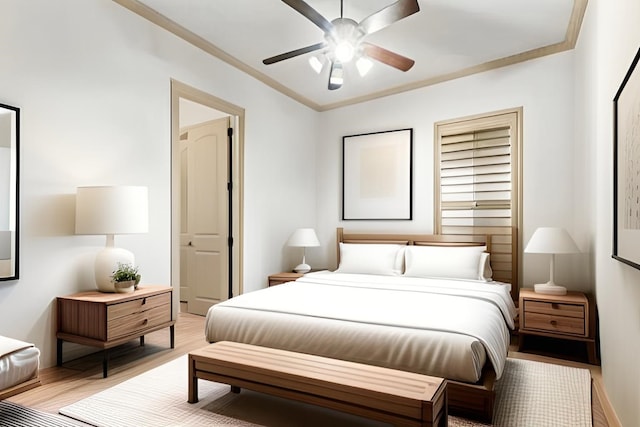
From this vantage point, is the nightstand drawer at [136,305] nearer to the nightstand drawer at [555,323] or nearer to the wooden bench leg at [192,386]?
the wooden bench leg at [192,386]

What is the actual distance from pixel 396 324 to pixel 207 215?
316 centimetres

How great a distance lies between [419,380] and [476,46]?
334 cm

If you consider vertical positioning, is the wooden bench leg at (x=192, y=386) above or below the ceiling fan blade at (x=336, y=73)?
below

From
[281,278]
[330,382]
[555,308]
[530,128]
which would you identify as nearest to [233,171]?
[281,278]

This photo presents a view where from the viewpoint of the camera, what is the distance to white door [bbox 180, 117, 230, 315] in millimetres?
4535

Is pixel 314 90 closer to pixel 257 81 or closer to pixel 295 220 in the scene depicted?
pixel 257 81

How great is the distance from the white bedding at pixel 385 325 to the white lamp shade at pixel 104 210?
3.07 ft

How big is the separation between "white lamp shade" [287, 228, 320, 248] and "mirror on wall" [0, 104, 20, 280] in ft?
9.31

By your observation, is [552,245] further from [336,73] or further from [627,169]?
[336,73]

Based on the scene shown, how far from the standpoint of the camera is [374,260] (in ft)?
14.2

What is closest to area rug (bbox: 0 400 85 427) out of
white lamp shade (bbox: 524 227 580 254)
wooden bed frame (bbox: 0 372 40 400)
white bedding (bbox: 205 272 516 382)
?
wooden bed frame (bbox: 0 372 40 400)

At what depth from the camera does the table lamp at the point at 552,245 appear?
11.0 ft

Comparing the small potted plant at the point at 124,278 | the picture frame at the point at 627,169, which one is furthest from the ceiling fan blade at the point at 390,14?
the small potted plant at the point at 124,278

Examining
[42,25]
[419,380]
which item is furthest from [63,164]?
[419,380]
